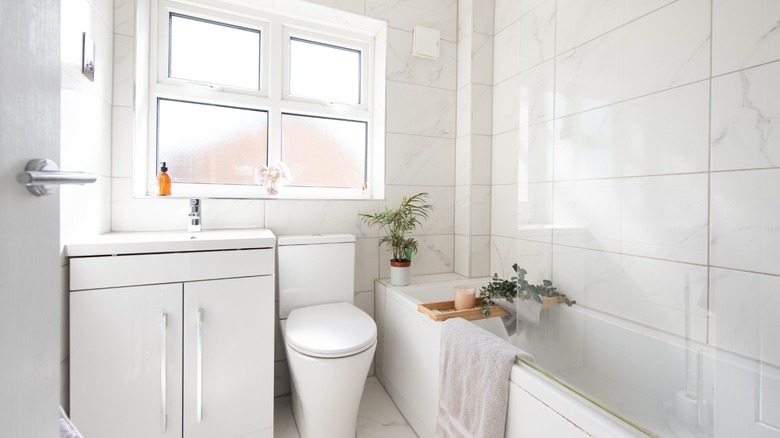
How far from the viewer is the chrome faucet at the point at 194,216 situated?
157cm

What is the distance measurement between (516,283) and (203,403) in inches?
54.0

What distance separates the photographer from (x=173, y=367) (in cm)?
126

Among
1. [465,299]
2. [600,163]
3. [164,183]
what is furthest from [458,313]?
[164,183]

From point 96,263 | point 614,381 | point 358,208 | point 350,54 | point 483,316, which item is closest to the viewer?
point 614,381

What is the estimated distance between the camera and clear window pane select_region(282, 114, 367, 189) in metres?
2.05

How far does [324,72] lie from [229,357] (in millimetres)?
1700

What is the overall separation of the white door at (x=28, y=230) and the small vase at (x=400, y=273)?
146cm

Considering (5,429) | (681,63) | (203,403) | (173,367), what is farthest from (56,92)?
(681,63)

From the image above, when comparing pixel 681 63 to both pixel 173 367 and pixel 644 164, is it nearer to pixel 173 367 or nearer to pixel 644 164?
pixel 644 164

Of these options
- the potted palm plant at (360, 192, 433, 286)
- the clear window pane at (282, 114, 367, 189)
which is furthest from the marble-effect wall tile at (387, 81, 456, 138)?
the potted palm plant at (360, 192, 433, 286)

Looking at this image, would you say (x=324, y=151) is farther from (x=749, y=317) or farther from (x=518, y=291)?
(x=749, y=317)

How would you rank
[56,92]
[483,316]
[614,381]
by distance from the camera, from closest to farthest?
[56,92] → [614,381] → [483,316]

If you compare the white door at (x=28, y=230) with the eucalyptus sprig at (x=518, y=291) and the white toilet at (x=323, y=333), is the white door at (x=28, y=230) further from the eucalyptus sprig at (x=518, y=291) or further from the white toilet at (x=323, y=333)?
the eucalyptus sprig at (x=518, y=291)

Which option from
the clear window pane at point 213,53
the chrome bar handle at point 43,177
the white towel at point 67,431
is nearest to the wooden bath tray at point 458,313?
the white towel at point 67,431
